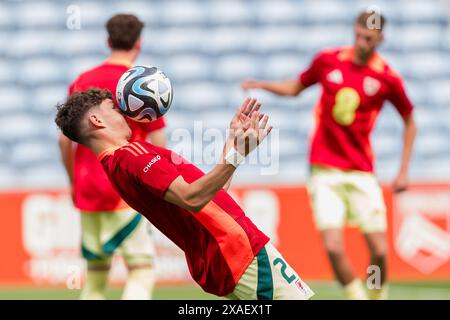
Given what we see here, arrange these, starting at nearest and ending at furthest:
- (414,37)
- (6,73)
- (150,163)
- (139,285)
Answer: (150,163)
(139,285)
(6,73)
(414,37)

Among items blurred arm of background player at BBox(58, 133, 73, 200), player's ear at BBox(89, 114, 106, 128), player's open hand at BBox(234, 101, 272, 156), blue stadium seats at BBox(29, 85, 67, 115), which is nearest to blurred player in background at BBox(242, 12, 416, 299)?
blurred arm of background player at BBox(58, 133, 73, 200)

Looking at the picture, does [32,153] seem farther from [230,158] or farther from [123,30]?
[230,158]

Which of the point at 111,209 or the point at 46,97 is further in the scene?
the point at 46,97

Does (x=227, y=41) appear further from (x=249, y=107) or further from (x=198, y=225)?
(x=249, y=107)

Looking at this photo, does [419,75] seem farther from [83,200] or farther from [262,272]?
[262,272]

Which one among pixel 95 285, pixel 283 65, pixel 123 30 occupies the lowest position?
pixel 95 285

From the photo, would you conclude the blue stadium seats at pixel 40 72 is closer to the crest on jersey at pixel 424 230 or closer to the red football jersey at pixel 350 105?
the crest on jersey at pixel 424 230

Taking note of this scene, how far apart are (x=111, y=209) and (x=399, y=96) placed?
2656 millimetres

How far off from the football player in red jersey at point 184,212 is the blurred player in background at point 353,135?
3.14 metres

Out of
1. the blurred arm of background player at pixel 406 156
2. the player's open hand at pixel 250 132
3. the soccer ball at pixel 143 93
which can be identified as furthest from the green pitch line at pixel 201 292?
the player's open hand at pixel 250 132

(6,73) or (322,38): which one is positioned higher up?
(322,38)

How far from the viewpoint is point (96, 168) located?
721cm

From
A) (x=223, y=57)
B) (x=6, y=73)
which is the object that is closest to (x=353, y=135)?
(x=223, y=57)

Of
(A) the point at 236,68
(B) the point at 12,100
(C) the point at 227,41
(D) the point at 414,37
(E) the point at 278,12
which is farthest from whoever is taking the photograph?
(D) the point at 414,37
